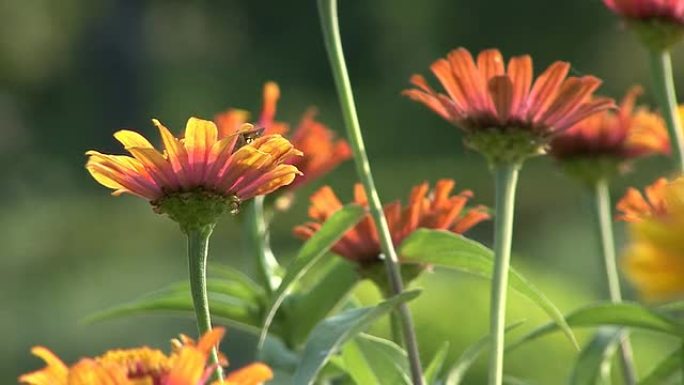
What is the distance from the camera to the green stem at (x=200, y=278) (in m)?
0.53

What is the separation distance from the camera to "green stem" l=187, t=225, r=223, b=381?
53cm

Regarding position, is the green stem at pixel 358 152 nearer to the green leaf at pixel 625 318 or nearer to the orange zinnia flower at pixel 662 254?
the green leaf at pixel 625 318

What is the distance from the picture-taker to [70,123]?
31.8ft

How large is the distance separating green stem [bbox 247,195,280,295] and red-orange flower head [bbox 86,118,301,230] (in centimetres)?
21

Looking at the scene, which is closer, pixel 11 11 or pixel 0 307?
pixel 0 307

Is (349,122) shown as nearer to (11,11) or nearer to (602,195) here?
(602,195)

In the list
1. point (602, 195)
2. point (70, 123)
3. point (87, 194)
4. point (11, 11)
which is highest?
point (11, 11)

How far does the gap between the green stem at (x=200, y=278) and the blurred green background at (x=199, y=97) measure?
4553 millimetres

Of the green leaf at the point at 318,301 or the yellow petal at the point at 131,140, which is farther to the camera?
the green leaf at the point at 318,301

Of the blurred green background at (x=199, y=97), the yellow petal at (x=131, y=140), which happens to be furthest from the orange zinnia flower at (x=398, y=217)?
the blurred green background at (x=199, y=97)

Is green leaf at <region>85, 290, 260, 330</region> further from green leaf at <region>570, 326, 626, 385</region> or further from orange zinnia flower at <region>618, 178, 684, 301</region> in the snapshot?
orange zinnia flower at <region>618, 178, 684, 301</region>

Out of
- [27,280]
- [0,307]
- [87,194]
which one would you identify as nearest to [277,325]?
[0,307]

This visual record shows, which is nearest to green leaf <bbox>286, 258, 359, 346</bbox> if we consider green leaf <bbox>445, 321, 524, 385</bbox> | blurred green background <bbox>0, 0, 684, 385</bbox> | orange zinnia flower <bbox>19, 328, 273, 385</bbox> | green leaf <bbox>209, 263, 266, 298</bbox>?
green leaf <bbox>209, 263, 266, 298</bbox>

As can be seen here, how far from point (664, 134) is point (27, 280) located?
17.0ft
